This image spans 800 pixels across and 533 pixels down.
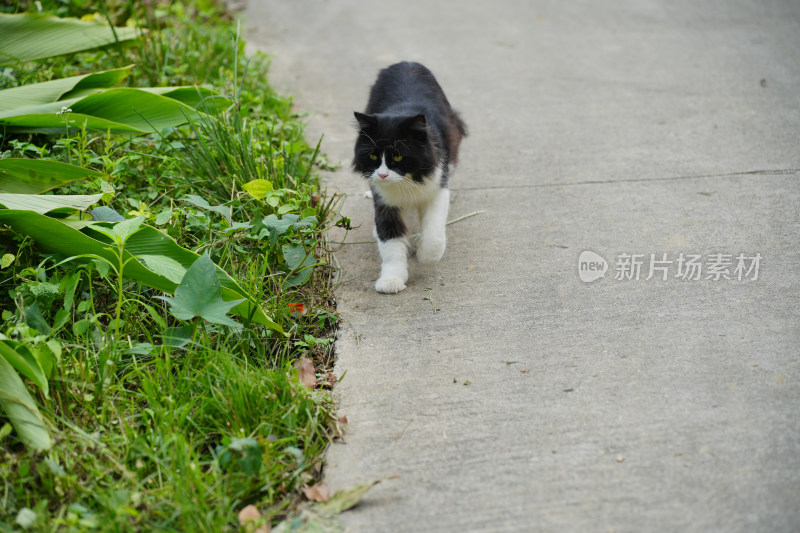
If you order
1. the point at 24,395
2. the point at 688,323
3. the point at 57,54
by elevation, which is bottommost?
the point at 688,323

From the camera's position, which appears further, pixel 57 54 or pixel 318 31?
pixel 318 31

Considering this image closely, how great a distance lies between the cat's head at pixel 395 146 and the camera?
3062 millimetres

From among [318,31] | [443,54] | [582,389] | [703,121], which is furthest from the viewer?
[318,31]

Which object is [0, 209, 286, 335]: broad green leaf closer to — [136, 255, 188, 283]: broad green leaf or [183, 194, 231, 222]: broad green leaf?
[136, 255, 188, 283]: broad green leaf

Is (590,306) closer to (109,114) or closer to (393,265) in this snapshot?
(393,265)

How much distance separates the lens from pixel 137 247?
268 cm

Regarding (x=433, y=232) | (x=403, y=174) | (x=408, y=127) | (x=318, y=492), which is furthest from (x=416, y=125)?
(x=318, y=492)

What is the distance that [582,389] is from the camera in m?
2.47

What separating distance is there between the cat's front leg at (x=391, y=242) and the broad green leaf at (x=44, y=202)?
1.18m

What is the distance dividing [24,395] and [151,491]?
0.51 m

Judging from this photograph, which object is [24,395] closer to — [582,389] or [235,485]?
[235,485]

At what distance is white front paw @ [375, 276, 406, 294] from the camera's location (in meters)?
3.13

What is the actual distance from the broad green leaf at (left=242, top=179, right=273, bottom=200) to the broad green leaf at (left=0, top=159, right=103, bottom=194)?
609 mm

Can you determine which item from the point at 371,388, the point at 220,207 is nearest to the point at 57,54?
the point at 220,207
